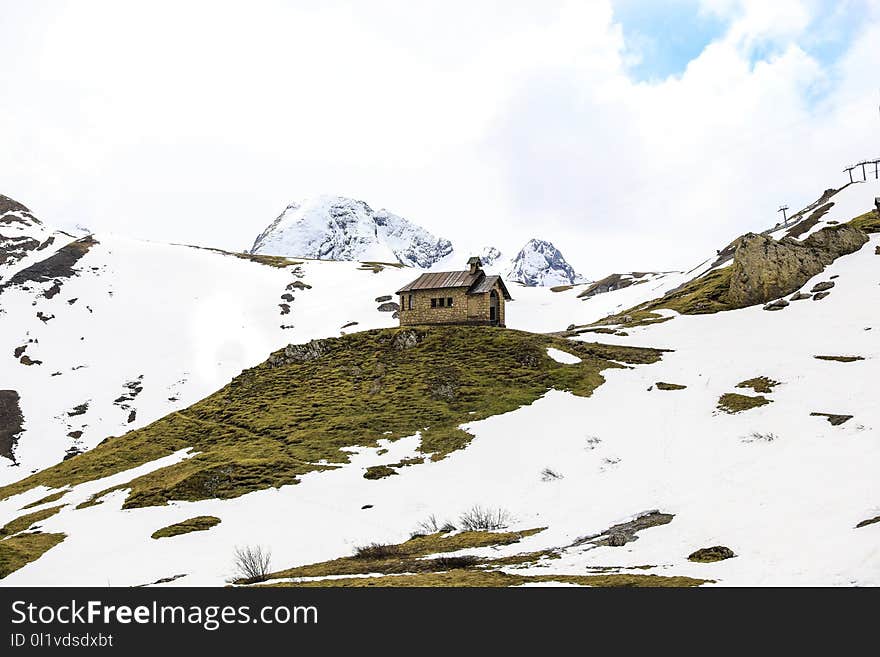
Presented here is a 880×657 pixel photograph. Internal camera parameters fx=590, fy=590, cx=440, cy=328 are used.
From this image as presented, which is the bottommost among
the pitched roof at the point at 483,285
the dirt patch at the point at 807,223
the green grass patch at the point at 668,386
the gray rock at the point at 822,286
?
the green grass patch at the point at 668,386

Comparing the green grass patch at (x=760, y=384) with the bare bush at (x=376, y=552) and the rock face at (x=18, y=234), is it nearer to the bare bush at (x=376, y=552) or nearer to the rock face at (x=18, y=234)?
the bare bush at (x=376, y=552)

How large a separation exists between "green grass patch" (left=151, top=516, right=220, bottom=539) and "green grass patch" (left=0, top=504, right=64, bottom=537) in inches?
570

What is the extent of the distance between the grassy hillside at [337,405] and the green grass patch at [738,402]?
11.3 metres

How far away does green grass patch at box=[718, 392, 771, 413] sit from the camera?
41250 mm

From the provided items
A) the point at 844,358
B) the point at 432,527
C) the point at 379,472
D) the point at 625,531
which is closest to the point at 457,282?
the point at 379,472

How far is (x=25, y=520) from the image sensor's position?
43.5m

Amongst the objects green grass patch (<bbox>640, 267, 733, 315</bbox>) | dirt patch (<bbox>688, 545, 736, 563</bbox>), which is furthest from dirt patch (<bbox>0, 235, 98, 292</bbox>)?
dirt patch (<bbox>688, 545, 736, 563</bbox>)

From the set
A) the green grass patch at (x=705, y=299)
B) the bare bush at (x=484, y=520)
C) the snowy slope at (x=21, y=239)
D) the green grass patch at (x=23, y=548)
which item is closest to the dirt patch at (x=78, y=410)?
the snowy slope at (x=21, y=239)

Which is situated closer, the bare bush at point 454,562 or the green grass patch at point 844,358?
the bare bush at point 454,562

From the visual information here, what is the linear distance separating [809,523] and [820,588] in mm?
7872

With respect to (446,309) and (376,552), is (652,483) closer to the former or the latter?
(376,552)

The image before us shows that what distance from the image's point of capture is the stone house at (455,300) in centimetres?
7262

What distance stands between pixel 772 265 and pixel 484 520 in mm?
59517

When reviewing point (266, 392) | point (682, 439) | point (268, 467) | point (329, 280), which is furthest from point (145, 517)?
point (329, 280)
